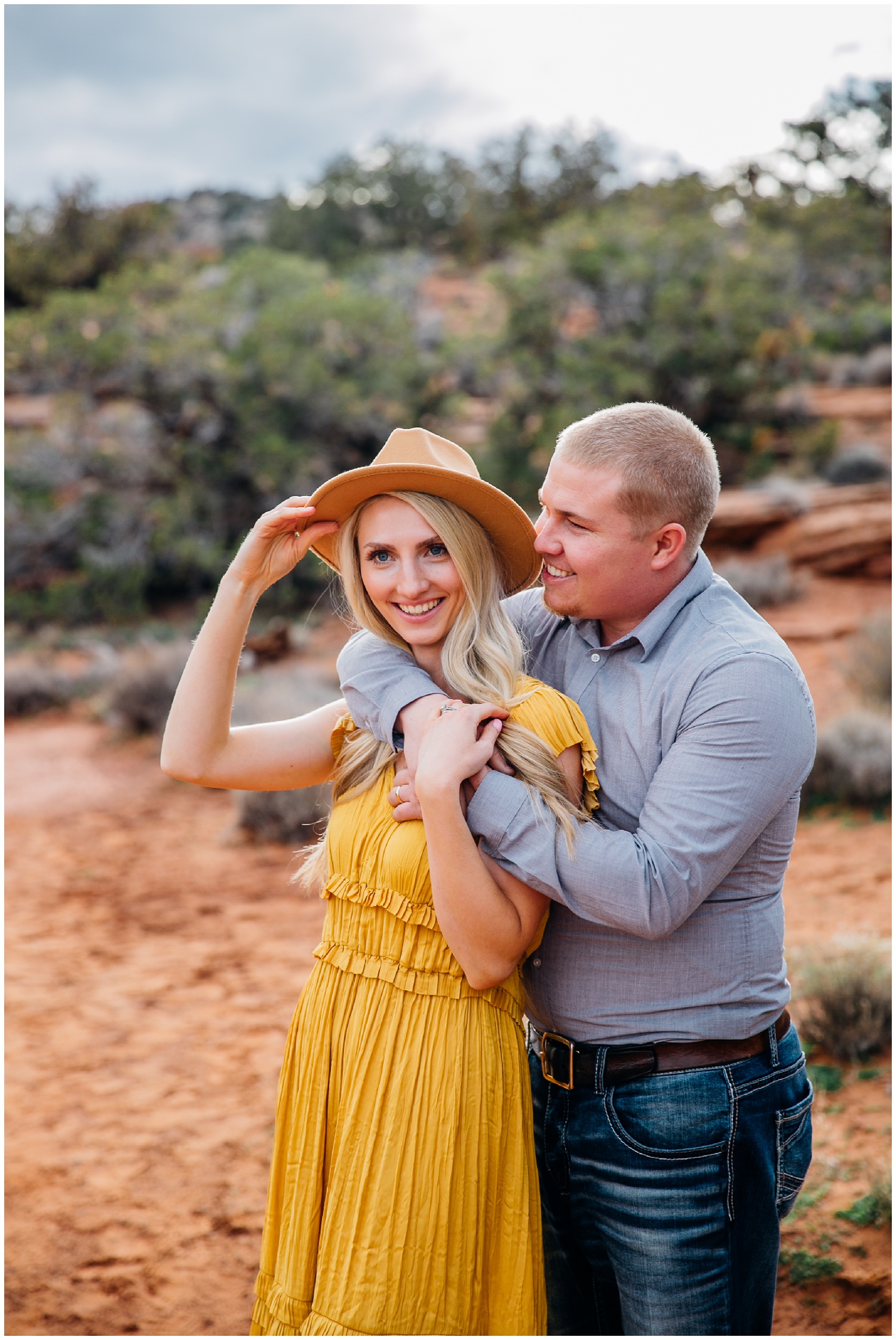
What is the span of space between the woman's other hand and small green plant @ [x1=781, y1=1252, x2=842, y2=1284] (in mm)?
2522

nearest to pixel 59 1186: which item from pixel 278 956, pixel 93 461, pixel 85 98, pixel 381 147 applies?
pixel 278 956

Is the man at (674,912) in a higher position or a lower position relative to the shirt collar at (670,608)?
lower

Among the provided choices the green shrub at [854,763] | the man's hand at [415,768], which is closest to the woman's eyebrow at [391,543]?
the man's hand at [415,768]

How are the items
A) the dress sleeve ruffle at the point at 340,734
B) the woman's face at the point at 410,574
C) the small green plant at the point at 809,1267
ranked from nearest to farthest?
the woman's face at the point at 410,574
the dress sleeve ruffle at the point at 340,734
the small green plant at the point at 809,1267

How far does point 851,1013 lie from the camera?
14.6ft

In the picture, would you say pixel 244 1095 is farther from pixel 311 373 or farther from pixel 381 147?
pixel 381 147

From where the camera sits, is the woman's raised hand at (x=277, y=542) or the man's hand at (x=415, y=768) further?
the woman's raised hand at (x=277, y=542)

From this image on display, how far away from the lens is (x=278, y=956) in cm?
607

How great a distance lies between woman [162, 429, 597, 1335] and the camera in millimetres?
1862

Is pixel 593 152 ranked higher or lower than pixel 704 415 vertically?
higher

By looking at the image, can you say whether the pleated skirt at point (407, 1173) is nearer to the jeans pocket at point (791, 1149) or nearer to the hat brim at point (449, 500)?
the jeans pocket at point (791, 1149)

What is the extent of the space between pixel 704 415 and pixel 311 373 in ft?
18.9

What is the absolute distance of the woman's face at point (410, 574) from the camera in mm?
2141

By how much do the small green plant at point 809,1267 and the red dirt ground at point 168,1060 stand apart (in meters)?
0.02
